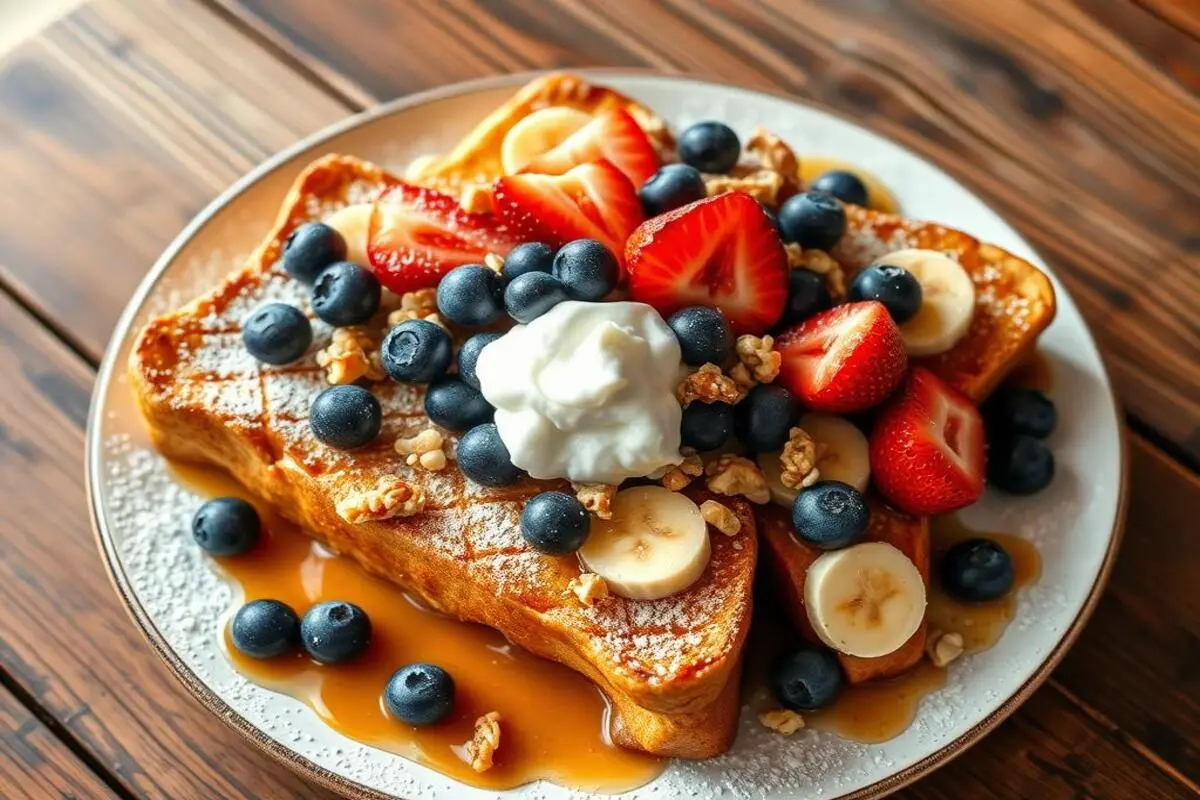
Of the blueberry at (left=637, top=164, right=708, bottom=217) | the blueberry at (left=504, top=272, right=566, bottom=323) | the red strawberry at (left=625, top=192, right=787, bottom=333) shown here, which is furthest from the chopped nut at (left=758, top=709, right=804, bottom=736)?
the blueberry at (left=637, top=164, right=708, bottom=217)

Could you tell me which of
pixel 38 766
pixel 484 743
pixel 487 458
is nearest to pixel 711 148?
pixel 487 458

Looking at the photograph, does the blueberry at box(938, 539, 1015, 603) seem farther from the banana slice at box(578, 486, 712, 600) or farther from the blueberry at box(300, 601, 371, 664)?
the blueberry at box(300, 601, 371, 664)

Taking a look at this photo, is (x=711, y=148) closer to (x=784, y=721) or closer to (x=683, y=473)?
(x=683, y=473)

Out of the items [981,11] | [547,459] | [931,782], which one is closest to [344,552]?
[547,459]

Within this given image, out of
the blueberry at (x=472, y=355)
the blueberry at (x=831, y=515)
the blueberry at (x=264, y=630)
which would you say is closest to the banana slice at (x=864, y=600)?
the blueberry at (x=831, y=515)

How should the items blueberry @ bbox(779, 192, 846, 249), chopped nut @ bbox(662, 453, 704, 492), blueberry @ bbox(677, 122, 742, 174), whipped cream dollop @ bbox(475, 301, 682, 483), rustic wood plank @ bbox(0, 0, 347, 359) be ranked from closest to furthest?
whipped cream dollop @ bbox(475, 301, 682, 483) < chopped nut @ bbox(662, 453, 704, 492) < blueberry @ bbox(779, 192, 846, 249) < blueberry @ bbox(677, 122, 742, 174) < rustic wood plank @ bbox(0, 0, 347, 359)

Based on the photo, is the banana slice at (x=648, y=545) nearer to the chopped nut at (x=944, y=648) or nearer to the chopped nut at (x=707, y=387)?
the chopped nut at (x=707, y=387)
